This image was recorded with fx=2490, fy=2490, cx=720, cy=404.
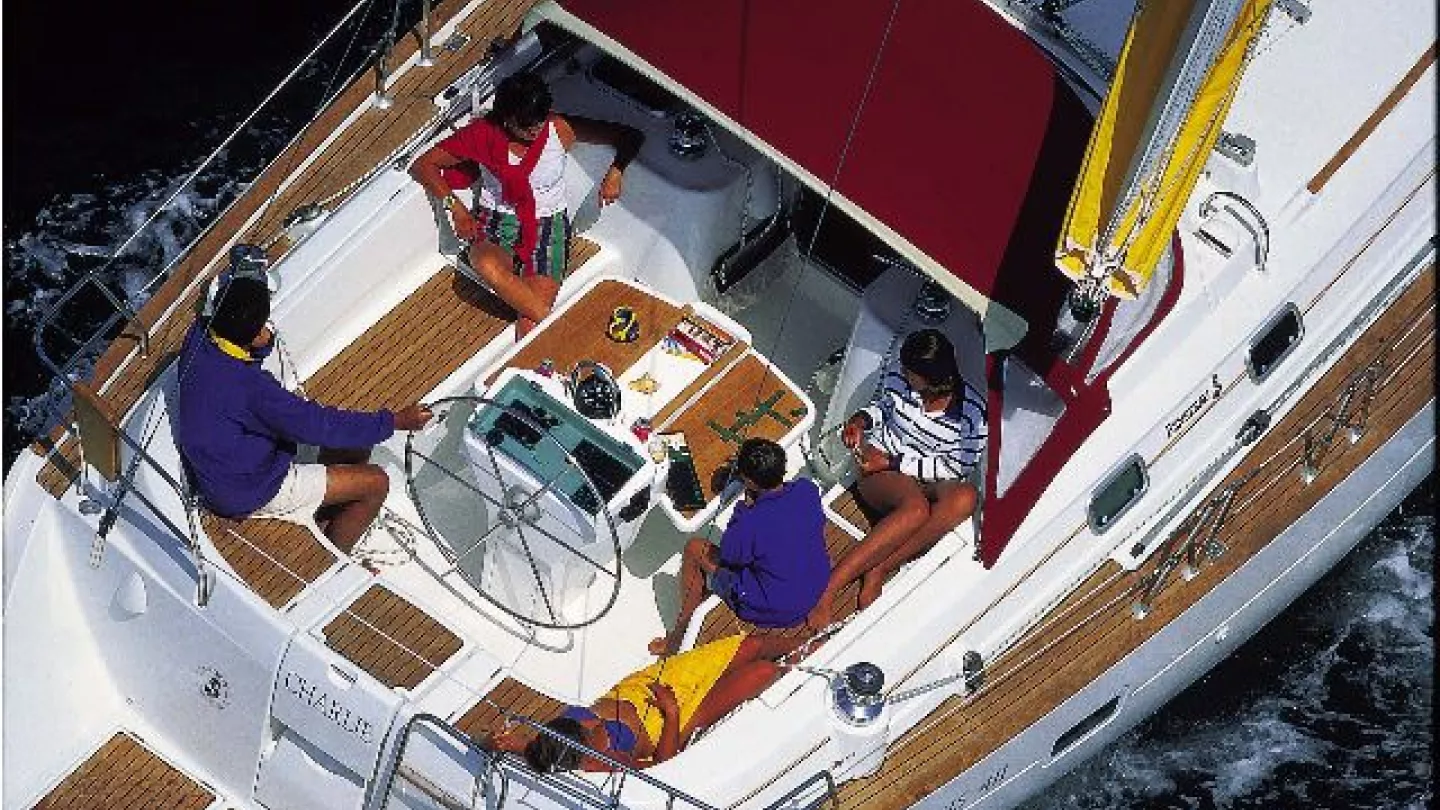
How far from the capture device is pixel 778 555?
8.49 m

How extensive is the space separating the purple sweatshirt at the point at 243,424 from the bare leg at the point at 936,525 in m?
1.83

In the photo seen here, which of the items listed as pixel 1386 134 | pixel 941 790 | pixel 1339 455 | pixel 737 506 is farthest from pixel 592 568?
pixel 1386 134

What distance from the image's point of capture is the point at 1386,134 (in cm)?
1001

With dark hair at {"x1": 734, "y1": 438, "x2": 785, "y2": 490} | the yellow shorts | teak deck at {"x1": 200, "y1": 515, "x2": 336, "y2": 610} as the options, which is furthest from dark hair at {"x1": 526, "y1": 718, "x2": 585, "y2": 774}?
teak deck at {"x1": 200, "y1": 515, "x2": 336, "y2": 610}

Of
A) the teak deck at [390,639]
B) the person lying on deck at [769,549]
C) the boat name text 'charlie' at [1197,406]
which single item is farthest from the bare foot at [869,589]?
the teak deck at [390,639]

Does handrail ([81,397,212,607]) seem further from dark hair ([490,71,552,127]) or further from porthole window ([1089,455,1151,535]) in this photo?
porthole window ([1089,455,1151,535])

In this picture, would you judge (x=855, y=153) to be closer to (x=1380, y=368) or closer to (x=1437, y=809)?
(x=1380, y=368)

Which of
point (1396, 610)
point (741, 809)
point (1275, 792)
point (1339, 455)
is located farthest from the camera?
point (1396, 610)

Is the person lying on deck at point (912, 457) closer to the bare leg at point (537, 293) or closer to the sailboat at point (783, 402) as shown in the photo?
the sailboat at point (783, 402)

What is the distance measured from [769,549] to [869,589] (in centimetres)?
58

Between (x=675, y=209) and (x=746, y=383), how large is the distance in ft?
2.65

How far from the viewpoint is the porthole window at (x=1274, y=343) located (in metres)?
9.44

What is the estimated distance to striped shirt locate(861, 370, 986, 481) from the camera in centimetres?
909

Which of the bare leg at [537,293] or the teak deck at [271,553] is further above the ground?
the bare leg at [537,293]
